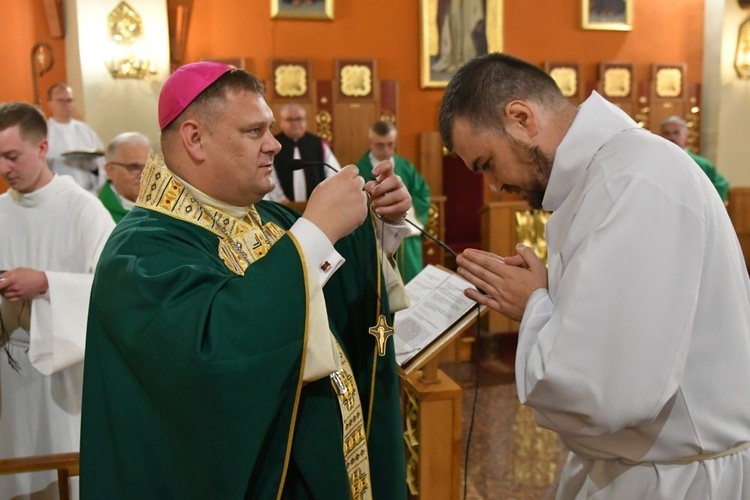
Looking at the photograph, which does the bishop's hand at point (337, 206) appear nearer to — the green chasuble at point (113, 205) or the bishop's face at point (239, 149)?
the bishop's face at point (239, 149)

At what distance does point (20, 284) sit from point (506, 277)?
2.03 meters

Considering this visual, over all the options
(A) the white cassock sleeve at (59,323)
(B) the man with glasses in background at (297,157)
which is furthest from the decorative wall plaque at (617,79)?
(A) the white cassock sleeve at (59,323)

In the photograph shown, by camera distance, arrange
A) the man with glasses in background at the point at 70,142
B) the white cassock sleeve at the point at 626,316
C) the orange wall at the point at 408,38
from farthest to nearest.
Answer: the orange wall at the point at 408,38
the man with glasses in background at the point at 70,142
the white cassock sleeve at the point at 626,316

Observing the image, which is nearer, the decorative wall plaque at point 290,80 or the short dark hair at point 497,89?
the short dark hair at point 497,89

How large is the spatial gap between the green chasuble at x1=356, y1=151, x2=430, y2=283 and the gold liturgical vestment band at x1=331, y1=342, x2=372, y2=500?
449cm

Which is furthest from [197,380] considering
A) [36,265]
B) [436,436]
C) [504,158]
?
[36,265]

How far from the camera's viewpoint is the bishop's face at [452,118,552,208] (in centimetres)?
169

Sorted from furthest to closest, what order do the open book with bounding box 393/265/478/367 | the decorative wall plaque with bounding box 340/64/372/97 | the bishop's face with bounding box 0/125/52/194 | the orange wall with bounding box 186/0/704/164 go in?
the decorative wall plaque with bounding box 340/64/372/97 < the orange wall with bounding box 186/0/704/164 < the bishop's face with bounding box 0/125/52/194 < the open book with bounding box 393/265/478/367

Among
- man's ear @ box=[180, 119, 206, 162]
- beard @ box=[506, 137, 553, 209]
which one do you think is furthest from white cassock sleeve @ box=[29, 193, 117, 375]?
beard @ box=[506, 137, 553, 209]

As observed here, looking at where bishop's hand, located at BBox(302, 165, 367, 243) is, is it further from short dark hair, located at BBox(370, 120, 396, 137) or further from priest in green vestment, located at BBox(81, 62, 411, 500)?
short dark hair, located at BBox(370, 120, 396, 137)

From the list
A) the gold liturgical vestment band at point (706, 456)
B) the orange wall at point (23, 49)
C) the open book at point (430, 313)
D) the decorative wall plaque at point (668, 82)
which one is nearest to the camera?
the gold liturgical vestment band at point (706, 456)

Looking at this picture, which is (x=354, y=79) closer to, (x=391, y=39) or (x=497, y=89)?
(x=391, y=39)

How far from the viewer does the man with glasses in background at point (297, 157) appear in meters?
6.98

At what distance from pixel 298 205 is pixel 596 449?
3854 millimetres
